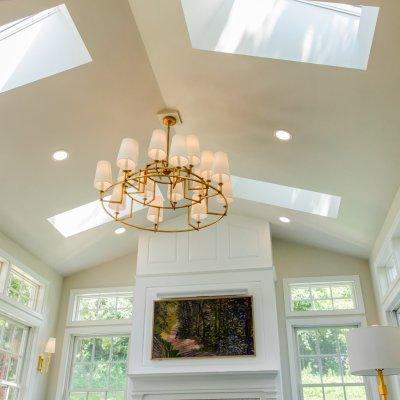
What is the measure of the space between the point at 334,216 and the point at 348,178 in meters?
1.05

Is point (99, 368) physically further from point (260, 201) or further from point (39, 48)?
point (39, 48)

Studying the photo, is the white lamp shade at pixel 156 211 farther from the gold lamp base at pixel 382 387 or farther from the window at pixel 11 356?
the window at pixel 11 356

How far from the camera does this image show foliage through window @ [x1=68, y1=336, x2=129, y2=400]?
19.9ft

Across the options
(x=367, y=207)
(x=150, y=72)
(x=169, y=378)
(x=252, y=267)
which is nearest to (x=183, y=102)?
(x=150, y=72)

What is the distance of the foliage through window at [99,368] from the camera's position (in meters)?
6.08

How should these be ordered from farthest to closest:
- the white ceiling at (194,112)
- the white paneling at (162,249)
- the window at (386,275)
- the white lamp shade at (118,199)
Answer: the white paneling at (162,249) → the window at (386,275) → the white lamp shade at (118,199) → the white ceiling at (194,112)

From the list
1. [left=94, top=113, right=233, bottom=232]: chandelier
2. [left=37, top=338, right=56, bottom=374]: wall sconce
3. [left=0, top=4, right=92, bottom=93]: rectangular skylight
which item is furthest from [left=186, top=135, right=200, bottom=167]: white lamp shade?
[left=37, top=338, right=56, bottom=374]: wall sconce

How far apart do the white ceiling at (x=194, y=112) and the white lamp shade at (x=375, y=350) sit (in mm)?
1468

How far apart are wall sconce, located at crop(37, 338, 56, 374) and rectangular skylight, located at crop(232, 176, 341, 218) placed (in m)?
3.28

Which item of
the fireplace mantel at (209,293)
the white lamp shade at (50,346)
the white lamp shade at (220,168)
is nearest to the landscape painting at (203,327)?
the fireplace mantel at (209,293)

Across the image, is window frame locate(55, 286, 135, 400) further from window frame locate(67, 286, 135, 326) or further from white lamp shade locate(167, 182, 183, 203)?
white lamp shade locate(167, 182, 183, 203)

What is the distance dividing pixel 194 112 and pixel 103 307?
12.5 ft

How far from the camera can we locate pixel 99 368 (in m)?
6.25

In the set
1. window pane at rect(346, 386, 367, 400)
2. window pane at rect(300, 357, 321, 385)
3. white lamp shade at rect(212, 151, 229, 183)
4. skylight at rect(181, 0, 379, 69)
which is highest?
skylight at rect(181, 0, 379, 69)
